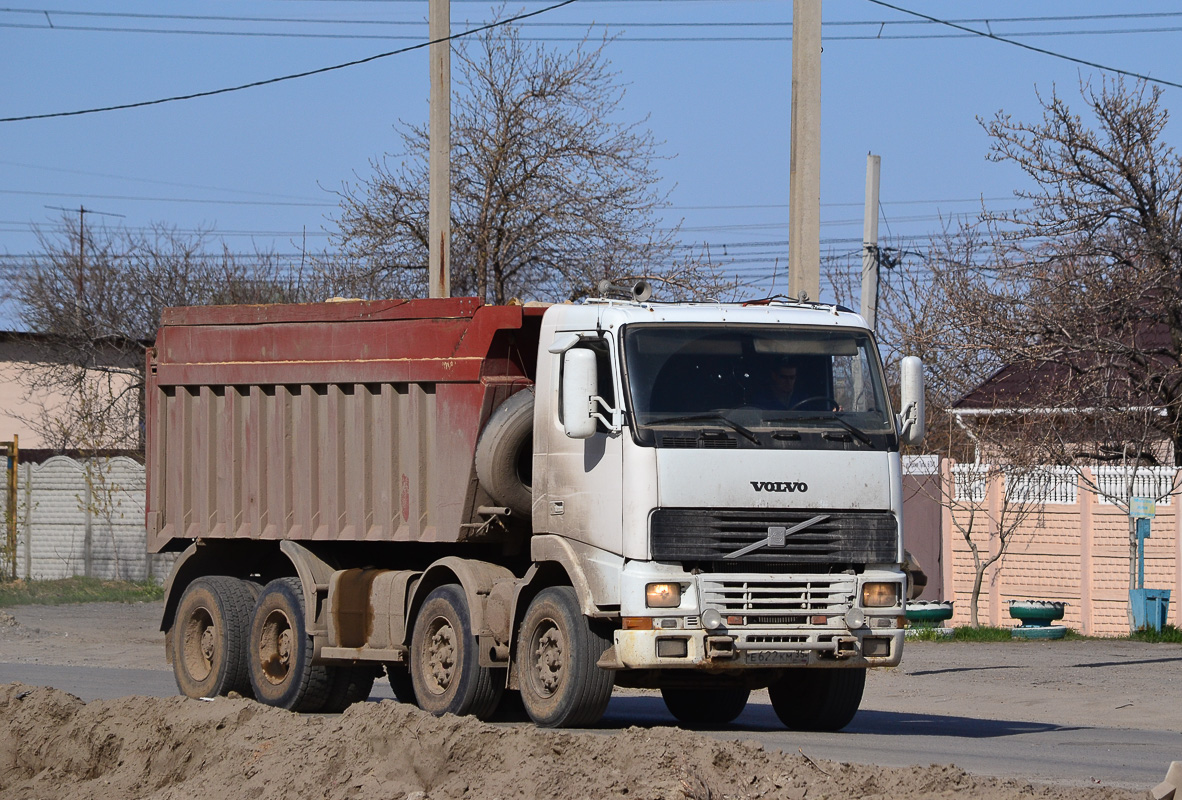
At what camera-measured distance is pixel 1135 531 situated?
21078 mm

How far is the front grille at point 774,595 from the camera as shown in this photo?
34.2 ft

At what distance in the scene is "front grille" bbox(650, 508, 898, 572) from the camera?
10.4m

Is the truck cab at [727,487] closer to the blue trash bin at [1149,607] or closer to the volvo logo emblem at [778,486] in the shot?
the volvo logo emblem at [778,486]

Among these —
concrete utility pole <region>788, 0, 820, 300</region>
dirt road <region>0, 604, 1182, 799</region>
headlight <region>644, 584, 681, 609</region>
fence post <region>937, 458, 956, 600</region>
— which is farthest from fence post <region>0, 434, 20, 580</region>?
headlight <region>644, 584, 681, 609</region>

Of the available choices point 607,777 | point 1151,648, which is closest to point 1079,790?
point 607,777

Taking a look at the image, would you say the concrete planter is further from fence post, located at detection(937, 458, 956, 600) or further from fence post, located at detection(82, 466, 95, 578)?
fence post, located at detection(82, 466, 95, 578)

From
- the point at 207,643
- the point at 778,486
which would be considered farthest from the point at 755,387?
the point at 207,643

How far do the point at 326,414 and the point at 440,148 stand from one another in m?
4.87

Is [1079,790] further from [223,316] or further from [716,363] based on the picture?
[223,316]

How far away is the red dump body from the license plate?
2.59 m

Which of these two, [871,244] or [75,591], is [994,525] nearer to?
[871,244]

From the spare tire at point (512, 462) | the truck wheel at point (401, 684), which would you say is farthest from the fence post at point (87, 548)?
the spare tire at point (512, 462)

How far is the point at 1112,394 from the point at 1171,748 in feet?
44.8

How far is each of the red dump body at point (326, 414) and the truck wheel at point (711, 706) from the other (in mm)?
2641
